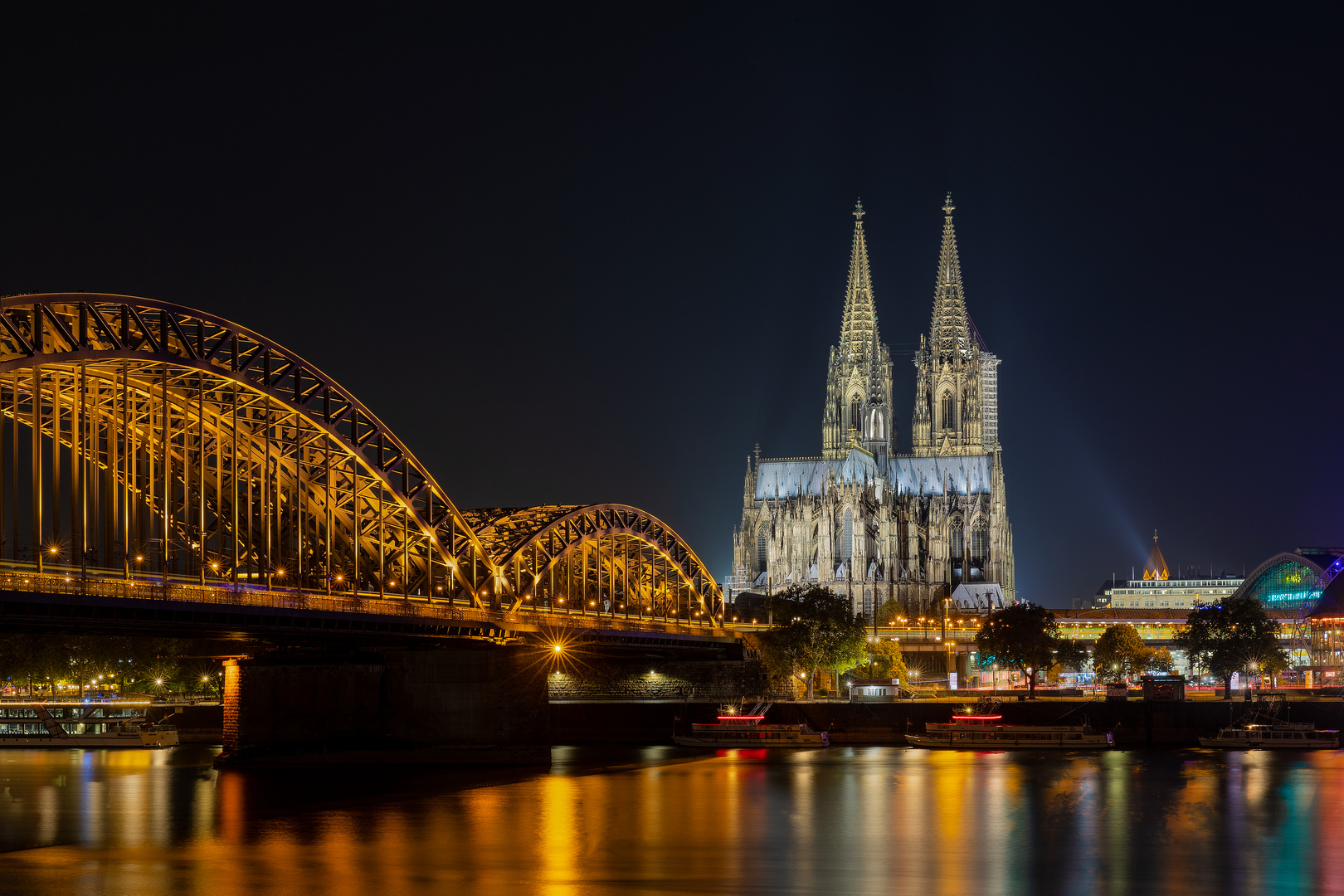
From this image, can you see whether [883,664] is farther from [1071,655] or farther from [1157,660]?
[1157,660]

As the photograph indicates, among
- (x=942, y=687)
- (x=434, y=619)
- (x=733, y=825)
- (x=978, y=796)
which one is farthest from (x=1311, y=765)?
(x=942, y=687)

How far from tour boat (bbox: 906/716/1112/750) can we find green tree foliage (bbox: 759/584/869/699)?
23994mm

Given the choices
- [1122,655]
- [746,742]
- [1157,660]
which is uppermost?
[1122,655]

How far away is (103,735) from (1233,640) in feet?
294

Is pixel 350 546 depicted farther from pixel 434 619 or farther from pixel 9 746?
pixel 9 746

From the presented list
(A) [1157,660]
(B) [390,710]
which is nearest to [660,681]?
(B) [390,710]

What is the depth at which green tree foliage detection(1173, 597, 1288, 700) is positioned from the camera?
13288 cm

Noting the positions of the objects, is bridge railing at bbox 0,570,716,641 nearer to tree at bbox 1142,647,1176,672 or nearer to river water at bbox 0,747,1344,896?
river water at bbox 0,747,1344,896

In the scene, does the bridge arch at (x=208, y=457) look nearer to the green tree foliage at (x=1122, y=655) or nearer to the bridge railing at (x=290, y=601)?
the bridge railing at (x=290, y=601)

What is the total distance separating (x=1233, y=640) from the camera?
437 feet

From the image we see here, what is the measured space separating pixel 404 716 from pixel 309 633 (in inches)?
548

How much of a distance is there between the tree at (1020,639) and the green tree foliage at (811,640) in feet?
39.6

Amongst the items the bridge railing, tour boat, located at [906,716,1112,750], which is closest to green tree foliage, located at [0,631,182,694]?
the bridge railing

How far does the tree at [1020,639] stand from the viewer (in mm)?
137125
